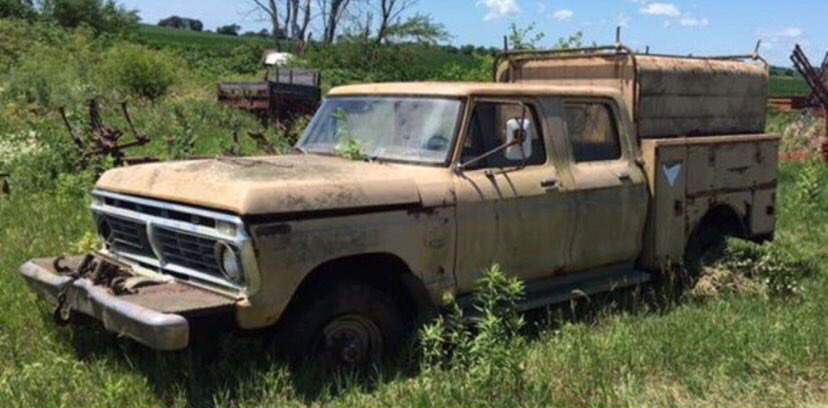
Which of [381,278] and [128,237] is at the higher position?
[128,237]

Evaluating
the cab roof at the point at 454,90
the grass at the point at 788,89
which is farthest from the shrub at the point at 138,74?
the grass at the point at 788,89

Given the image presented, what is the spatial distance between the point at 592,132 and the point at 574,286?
1231mm

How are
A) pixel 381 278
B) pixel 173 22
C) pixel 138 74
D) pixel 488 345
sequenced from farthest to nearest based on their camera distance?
1. pixel 173 22
2. pixel 138 74
3. pixel 381 278
4. pixel 488 345

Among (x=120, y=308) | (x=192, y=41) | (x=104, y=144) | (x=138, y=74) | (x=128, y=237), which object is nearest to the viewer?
(x=120, y=308)

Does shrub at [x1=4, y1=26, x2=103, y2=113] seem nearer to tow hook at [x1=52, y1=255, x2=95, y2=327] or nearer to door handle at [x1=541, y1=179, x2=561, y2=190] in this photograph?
tow hook at [x1=52, y1=255, x2=95, y2=327]

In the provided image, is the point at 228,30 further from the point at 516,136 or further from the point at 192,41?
the point at 516,136

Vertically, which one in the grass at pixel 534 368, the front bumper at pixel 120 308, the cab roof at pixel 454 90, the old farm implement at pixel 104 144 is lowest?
the grass at pixel 534 368

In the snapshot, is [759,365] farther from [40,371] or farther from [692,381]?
[40,371]

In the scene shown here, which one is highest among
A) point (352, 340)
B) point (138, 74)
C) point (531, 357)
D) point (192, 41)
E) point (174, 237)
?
point (192, 41)

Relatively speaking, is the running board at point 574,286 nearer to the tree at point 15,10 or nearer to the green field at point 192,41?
the tree at point 15,10

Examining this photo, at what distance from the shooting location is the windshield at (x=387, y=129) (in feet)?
20.1

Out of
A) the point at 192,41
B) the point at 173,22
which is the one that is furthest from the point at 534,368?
the point at 173,22

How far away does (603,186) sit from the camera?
22.8 feet

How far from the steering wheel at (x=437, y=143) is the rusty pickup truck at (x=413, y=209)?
1cm
